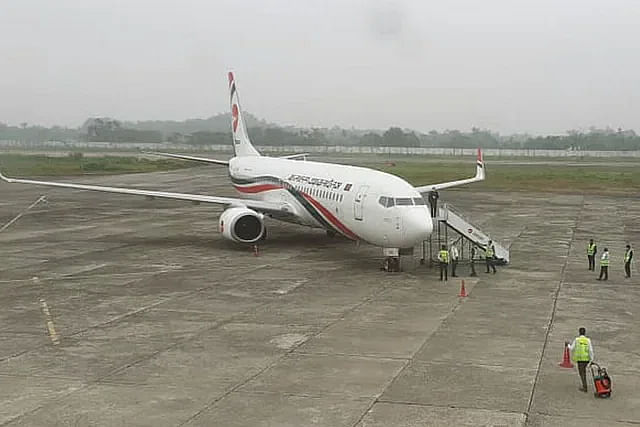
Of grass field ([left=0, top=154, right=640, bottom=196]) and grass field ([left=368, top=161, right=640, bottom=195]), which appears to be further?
grass field ([left=0, top=154, right=640, bottom=196])

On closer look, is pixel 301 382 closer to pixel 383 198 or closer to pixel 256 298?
pixel 256 298

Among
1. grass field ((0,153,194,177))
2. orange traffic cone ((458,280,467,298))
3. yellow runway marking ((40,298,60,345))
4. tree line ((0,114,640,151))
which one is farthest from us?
tree line ((0,114,640,151))

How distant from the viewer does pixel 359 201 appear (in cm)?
3030

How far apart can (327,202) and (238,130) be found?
19072 millimetres

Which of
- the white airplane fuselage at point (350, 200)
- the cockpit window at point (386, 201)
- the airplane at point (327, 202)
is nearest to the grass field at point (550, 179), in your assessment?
the airplane at point (327, 202)

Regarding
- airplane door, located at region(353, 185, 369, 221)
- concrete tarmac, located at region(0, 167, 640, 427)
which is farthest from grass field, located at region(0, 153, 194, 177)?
airplane door, located at region(353, 185, 369, 221)

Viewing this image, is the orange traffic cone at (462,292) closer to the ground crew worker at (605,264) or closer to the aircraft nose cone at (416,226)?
the aircraft nose cone at (416,226)

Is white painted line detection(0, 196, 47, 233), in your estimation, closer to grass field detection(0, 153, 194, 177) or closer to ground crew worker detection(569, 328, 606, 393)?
grass field detection(0, 153, 194, 177)

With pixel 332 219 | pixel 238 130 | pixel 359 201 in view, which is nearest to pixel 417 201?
pixel 359 201

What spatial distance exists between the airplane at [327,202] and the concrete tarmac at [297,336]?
136 centimetres

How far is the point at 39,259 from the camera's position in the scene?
109ft

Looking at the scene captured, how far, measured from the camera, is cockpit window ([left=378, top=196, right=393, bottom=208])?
2878cm

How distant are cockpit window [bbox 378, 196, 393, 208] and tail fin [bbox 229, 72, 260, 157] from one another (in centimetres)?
2167

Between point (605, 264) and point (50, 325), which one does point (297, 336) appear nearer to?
point (50, 325)
